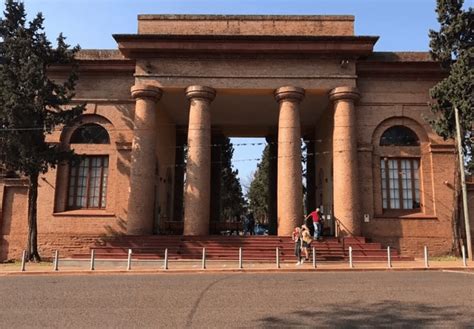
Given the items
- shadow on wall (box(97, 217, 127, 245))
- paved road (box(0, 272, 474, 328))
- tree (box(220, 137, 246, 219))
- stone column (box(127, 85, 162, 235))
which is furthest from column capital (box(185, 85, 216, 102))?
tree (box(220, 137, 246, 219))

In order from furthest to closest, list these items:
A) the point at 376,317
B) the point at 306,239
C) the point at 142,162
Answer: the point at 142,162, the point at 306,239, the point at 376,317

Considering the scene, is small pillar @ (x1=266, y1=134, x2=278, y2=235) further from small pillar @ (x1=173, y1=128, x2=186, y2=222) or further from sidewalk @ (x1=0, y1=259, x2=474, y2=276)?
sidewalk @ (x1=0, y1=259, x2=474, y2=276)

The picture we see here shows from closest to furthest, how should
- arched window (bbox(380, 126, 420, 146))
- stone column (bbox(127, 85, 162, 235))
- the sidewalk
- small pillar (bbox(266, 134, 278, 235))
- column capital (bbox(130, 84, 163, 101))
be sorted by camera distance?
1. the sidewalk
2. stone column (bbox(127, 85, 162, 235))
3. column capital (bbox(130, 84, 163, 101))
4. arched window (bbox(380, 126, 420, 146))
5. small pillar (bbox(266, 134, 278, 235))

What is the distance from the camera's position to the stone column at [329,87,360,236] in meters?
24.0

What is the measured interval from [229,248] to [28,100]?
1184 centimetres

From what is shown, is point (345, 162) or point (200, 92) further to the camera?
point (200, 92)

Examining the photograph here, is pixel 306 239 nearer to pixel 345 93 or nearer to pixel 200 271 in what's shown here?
pixel 200 271

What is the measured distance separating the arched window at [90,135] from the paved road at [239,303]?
14.3 meters

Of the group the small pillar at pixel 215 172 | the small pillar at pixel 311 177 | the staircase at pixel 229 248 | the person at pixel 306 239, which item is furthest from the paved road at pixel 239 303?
the small pillar at pixel 215 172

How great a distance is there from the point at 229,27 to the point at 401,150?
12.1 metres

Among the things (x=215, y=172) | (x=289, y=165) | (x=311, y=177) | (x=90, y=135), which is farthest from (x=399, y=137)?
(x=90, y=135)

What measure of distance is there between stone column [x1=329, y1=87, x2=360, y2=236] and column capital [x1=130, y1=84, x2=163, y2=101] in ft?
31.5

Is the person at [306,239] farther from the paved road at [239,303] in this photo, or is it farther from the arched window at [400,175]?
the arched window at [400,175]

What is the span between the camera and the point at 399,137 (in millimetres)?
26797
